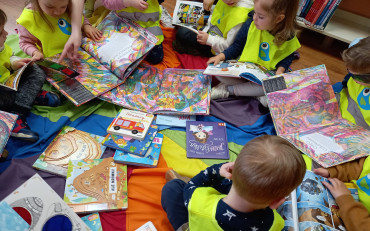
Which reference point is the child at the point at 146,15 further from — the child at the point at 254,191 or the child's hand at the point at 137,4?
the child at the point at 254,191

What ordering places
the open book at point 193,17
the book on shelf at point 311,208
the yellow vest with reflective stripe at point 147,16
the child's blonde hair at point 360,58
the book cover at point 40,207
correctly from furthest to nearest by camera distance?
the open book at point 193,17
the yellow vest with reflective stripe at point 147,16
the child's blonde hair at point 360,58
the book on shelf at point 311,208
the book cover at point 40,207

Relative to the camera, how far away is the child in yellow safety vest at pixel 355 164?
94 centimetres

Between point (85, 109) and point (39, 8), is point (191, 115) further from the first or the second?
point (39, 8)

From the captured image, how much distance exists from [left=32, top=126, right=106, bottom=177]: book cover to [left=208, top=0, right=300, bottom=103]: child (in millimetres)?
678

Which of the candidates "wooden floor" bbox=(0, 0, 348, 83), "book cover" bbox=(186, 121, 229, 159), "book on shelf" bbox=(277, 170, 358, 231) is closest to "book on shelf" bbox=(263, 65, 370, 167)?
"book on shelf" bbox=(277, 170, 358, 231)

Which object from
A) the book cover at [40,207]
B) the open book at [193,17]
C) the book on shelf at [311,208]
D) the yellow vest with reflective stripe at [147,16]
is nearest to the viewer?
the book cover at [40,207]

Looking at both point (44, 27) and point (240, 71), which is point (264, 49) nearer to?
point (240, 71)

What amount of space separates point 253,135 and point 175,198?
1.95 ft

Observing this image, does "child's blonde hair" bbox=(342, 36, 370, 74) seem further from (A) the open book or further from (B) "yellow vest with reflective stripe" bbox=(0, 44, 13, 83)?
(B) "yellow vest with reflective stripe" bbox=(0, 44, 13, 83)

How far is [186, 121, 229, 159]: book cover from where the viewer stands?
4.05ft

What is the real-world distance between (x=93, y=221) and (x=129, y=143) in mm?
357

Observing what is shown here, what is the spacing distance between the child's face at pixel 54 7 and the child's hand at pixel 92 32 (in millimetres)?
180

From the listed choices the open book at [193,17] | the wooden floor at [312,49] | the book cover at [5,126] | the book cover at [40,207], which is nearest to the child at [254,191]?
the book cover at [40,207]

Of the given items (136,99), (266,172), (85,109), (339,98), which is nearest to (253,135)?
(339,98)
